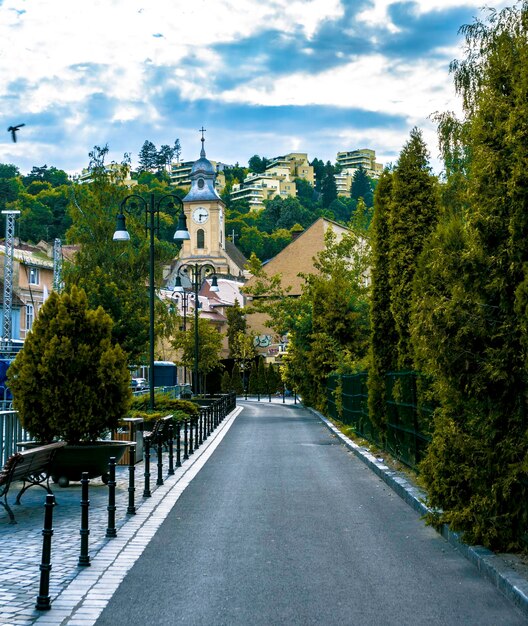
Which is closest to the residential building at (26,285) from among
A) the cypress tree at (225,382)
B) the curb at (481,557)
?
the cypress tree at (225,382)

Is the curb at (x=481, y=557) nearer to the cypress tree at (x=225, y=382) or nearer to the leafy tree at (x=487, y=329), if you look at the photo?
the leafy tree at (x=487, y=329)

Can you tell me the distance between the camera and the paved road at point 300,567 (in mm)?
6695

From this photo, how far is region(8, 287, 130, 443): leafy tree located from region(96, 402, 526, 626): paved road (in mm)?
1832

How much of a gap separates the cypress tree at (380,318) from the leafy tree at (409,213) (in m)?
0.66

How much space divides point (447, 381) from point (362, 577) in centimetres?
214

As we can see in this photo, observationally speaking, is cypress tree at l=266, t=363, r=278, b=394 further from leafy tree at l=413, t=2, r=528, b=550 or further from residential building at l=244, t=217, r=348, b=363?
leafy tree at l=413, t=2, r=528, b=550

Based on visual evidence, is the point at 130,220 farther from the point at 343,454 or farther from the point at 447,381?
the point at 447,381

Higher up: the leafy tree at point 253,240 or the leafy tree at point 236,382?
the leafy tree at point 253,240

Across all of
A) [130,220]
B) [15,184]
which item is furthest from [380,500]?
[15,184]

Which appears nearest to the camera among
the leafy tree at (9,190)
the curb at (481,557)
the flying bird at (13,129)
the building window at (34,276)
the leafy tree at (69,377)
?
the curb at (481,557)

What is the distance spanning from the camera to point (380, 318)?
19328 mm

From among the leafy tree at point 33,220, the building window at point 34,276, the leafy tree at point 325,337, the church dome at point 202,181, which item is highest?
the church dome at point 202,181

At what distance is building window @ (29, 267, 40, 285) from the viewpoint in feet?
236

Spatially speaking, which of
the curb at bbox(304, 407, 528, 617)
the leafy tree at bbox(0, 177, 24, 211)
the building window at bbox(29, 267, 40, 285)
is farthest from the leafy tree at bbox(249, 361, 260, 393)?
the curb at bbox(304, 407, 528, 617)
